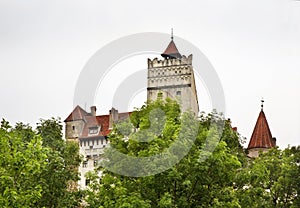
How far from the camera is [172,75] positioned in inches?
1363

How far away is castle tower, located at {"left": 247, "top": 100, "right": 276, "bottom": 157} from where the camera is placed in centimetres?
3084

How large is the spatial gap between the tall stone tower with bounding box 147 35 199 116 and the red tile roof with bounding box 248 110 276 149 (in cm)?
344

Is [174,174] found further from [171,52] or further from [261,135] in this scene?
[171,52]

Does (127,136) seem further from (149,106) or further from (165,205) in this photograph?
(165,205)

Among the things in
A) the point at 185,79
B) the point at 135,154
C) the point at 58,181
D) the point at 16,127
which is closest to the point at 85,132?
the point at 185,79

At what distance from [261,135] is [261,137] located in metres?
0.08

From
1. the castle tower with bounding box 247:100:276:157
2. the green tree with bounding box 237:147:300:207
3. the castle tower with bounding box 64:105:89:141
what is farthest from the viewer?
the castle tower with bounding box 64:105:89:141

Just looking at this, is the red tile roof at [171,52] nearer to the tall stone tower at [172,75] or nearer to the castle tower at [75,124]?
the tall stone tower at [172,75]

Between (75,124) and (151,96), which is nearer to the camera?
(151,96)

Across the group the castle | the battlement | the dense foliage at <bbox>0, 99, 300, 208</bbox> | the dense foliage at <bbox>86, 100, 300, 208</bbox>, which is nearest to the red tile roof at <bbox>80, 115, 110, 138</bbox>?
the castle

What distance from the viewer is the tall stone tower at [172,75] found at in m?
33.8

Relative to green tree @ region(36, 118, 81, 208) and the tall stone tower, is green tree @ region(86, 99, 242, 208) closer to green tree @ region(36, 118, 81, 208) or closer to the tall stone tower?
green tree @ region(36, 118, 81, 208)

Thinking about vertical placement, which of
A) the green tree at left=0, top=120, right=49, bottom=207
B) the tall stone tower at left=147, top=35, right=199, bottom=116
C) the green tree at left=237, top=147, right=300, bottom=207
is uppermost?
the tall stone tower at left=147, top=35, right=199, bottom=116

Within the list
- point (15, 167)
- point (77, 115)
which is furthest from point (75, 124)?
point (15, 167)
